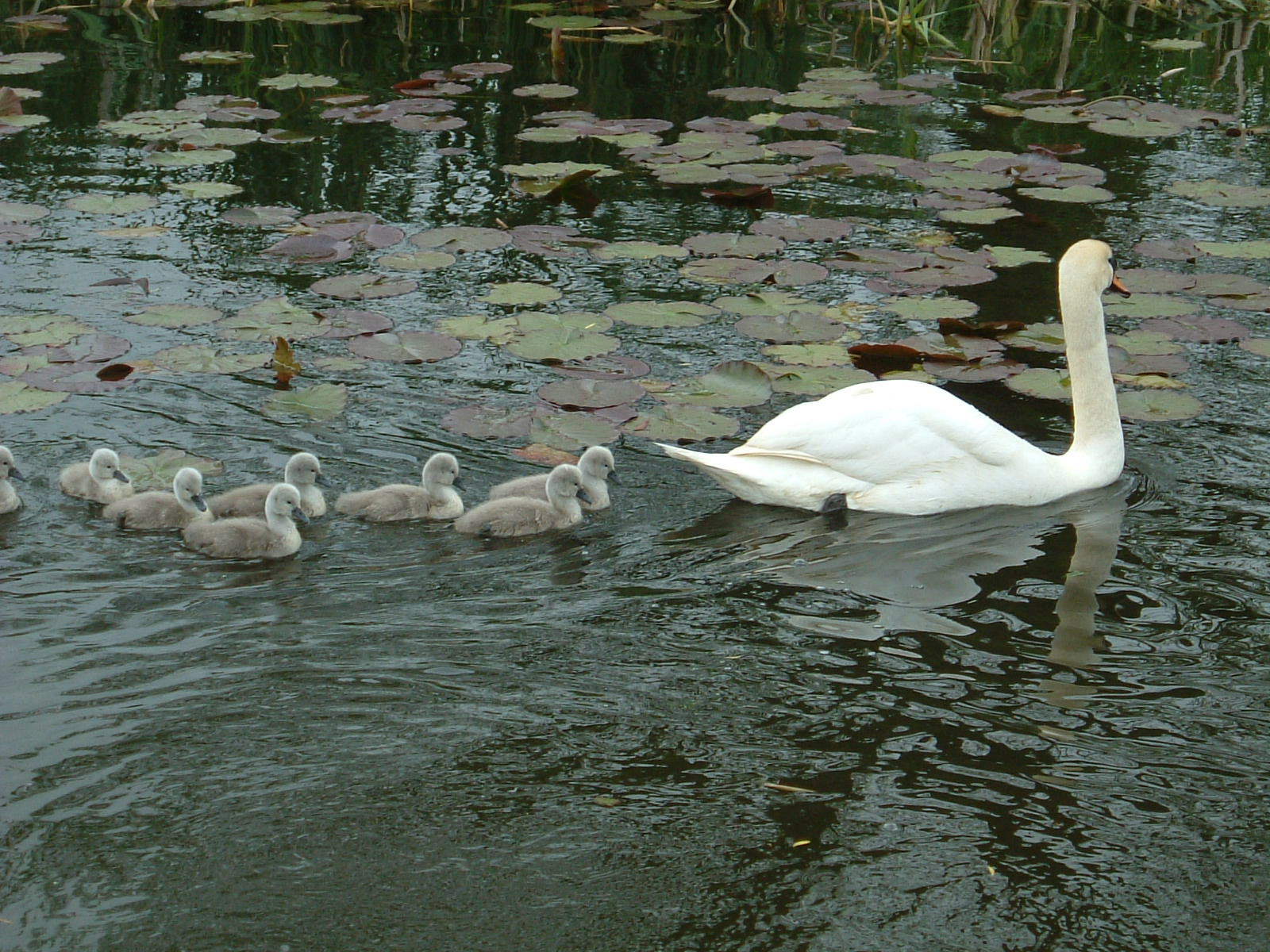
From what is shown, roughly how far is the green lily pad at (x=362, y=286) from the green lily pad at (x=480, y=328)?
1.46 ft

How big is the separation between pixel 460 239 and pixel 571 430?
233 centimetres

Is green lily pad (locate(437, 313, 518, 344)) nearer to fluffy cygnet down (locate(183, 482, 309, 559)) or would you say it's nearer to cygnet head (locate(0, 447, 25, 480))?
fluffy cygnet down (locate(183, 482, 309, 559))

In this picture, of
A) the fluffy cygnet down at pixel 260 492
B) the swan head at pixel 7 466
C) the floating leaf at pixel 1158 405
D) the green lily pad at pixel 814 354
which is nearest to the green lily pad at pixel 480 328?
the green lily pad at pixel 814 354

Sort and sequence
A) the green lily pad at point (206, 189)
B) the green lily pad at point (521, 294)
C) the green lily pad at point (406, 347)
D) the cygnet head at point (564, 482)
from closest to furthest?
1. the cygnet head at point (564, 482)
2. the green lily pad at point (406, 347)
3. the green lily pad at point (521, 294)
4. the green lily pad at point (206, 189)

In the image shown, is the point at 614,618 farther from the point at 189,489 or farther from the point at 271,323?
the point at 271,323

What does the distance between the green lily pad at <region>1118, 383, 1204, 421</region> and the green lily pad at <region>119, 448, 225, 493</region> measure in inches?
142

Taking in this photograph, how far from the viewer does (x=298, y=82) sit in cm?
1145

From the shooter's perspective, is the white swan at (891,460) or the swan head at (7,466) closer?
the swan head at (7,466)

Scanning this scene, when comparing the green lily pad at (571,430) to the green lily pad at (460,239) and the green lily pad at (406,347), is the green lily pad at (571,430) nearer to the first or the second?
the green lily pad at (406,347)

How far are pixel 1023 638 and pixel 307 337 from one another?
3.60 m

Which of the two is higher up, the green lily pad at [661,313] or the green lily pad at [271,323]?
the green lily pad at [661,313]

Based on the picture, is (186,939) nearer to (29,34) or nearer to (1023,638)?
(1023,638)

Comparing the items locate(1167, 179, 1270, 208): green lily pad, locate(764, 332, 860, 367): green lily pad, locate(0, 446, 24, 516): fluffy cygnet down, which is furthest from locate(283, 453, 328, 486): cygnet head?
locate(1167, 179, 1270, 208): green lily pad

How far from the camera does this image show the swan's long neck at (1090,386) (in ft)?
19.7
